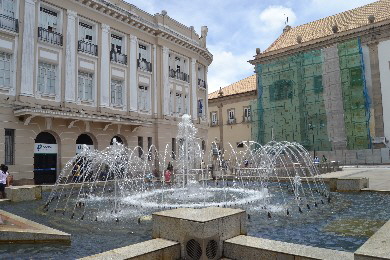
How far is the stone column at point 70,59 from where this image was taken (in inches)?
843

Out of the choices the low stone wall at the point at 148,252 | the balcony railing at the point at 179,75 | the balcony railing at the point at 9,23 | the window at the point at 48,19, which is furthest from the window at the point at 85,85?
the low stone wall at the point at 148,252

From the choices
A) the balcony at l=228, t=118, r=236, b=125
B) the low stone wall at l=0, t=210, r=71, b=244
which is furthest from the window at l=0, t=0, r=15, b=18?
the balcony at l=228, t=118, r=236, b=125

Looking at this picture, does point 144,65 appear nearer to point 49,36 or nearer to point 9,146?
point 49,36

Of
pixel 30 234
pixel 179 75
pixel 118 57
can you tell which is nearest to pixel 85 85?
pixel 118 57

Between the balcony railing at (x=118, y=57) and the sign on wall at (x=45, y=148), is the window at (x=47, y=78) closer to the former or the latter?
the sign on wall at (x=45, y=148)

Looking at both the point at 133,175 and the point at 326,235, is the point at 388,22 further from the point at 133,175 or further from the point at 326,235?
the point at 326,235

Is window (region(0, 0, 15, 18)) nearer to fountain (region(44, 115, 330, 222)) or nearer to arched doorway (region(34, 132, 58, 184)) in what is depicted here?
arched doorway (region(34, 132, 58, 184))

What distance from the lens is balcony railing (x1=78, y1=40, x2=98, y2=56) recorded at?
22531 mm

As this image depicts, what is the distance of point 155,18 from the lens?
2872cm

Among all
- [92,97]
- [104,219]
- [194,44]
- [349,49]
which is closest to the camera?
[104,219]

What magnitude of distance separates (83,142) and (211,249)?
19.8 metres

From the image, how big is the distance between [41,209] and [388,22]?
34265 millimetres

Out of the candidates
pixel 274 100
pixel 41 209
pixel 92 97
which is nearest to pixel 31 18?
pixel 92 97

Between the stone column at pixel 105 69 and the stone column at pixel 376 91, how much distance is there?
25.6m
